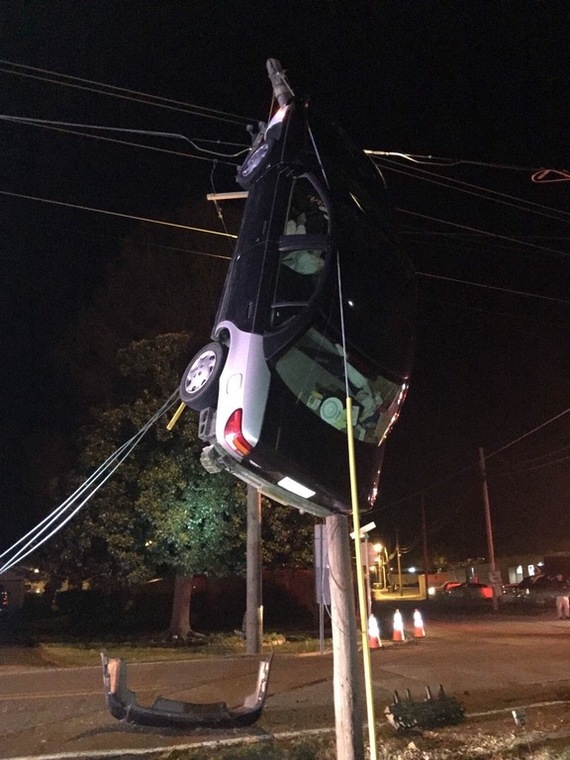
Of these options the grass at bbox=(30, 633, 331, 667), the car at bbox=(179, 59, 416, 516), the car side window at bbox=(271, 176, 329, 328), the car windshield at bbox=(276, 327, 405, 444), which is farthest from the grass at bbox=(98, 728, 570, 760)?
the grass at bbox=(30, 633, 331, 667)

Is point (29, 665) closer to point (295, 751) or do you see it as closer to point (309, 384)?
point (295, 751)

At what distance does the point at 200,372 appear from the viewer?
530 cm

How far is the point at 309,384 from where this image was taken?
5090mm

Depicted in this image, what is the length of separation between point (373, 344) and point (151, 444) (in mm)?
13452

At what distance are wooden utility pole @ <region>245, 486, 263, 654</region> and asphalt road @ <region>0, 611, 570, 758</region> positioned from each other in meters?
0.69

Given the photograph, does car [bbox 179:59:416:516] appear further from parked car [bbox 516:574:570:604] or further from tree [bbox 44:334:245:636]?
parked car [bbox 516:574:570:604]

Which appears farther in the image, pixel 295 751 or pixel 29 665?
pixel 29 665

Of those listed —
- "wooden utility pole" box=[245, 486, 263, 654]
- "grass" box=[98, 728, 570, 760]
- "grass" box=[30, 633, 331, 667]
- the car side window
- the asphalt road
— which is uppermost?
the car side window

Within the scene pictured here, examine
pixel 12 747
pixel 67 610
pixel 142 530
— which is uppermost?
pixel 142 530

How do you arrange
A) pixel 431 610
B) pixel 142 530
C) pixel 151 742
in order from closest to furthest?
pixel 151 742, pixel 142 530, pixel 431 610

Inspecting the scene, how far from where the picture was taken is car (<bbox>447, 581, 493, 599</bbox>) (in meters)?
39.3

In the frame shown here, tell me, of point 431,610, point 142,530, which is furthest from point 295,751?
point 431,610

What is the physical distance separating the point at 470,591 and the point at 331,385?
39457mm

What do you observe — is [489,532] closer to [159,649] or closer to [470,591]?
[470,591]
